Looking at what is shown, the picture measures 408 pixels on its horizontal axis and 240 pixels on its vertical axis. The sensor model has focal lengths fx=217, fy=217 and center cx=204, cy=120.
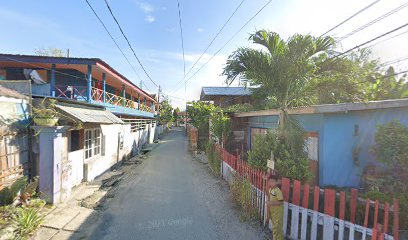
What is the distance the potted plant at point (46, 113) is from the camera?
5.50 meters

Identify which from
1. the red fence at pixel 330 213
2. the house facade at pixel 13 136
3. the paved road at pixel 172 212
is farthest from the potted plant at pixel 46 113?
the red fence at pixel 330 213

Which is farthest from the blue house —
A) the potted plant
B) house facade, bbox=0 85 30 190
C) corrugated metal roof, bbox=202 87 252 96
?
corrugated metal roof, bbox=202 87 252 96

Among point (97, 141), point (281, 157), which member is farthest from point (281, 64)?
point (97, 141)

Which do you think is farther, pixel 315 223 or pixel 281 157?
pixel 281 157

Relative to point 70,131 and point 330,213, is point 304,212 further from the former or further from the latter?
point 70,131

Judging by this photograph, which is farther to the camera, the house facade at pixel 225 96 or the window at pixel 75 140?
the house facade at pixel 225 96

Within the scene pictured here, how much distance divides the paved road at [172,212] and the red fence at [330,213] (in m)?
0.86

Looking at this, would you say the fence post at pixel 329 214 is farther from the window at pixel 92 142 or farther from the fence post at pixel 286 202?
the window at pixel 92 142

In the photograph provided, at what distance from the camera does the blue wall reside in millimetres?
6207

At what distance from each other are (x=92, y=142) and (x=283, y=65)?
316 inches

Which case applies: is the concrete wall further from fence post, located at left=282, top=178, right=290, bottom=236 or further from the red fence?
fence post, located at left=282, top=178, right=290, bottom=236

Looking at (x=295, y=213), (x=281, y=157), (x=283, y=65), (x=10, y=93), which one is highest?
(x=283, y=65)

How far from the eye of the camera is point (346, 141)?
6.30 meters

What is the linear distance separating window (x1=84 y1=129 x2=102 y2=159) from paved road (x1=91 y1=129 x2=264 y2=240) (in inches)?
77.2
